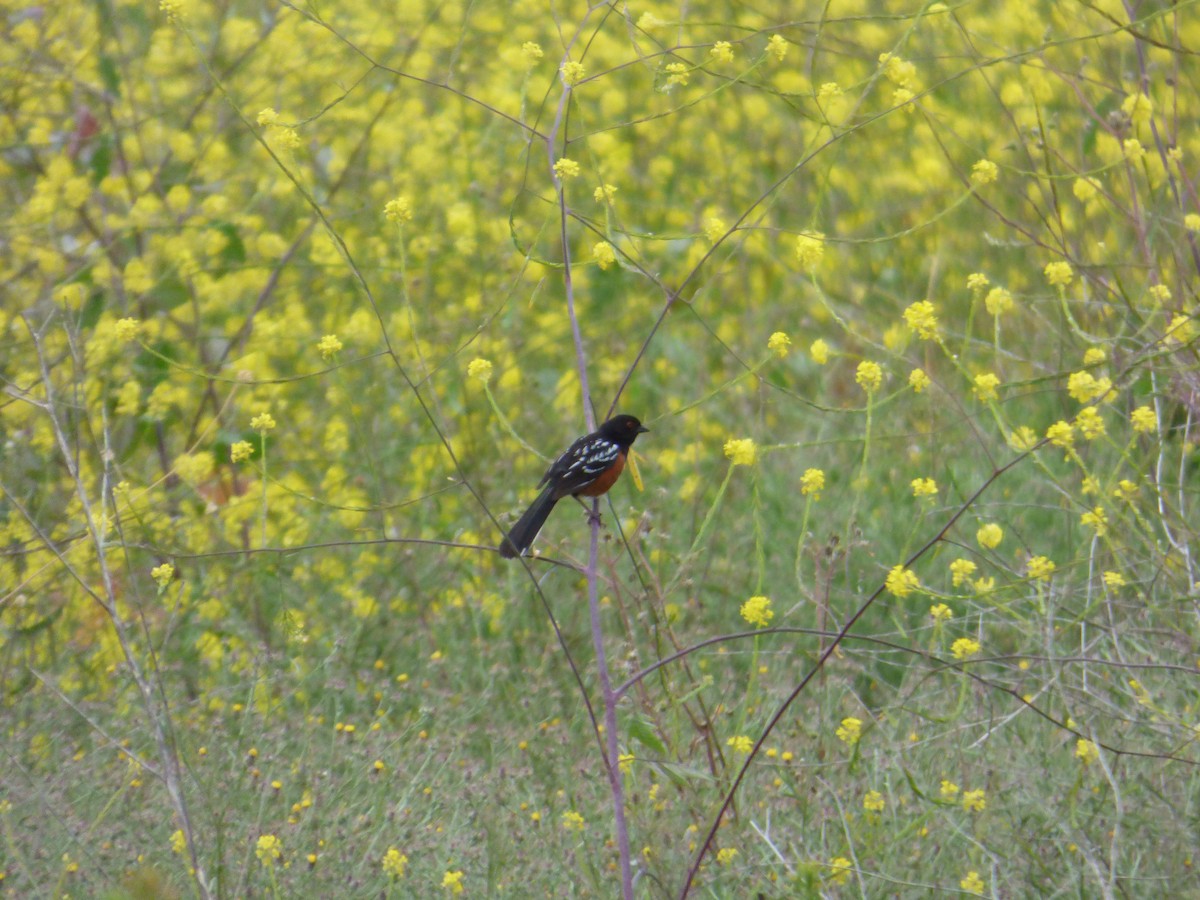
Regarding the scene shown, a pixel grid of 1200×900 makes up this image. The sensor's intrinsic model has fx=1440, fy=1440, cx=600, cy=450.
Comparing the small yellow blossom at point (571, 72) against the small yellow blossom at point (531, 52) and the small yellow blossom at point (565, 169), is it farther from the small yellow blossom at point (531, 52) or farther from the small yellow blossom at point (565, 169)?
the small yellow blossom at point (531, 52)

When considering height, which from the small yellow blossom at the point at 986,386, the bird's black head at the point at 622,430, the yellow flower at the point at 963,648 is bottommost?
the yellow flower at the point at 963,648

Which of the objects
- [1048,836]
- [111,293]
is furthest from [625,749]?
[111,293]

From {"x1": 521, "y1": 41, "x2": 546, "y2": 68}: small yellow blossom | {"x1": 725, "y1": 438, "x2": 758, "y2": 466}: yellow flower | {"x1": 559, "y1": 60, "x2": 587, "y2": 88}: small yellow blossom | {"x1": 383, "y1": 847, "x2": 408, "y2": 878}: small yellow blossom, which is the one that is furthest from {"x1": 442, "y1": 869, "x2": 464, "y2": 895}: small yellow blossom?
{"x1": 521, "y1": 41, "x2": 546, "y2": 68}: small yellow blossom

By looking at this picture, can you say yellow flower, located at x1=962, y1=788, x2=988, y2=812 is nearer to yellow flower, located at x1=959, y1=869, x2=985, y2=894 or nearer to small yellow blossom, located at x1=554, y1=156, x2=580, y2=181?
yellow flower, located at x1=959, y1=869, x2=985, y2=894

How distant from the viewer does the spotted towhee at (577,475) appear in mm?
3416

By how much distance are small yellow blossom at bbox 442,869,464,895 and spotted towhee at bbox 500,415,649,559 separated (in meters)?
0.73

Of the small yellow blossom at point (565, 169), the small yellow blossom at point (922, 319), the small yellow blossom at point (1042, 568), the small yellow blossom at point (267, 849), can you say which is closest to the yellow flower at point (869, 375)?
the small yellow blossom at point (922, 319)

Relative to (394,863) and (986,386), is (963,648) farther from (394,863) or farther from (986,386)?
(394,863)

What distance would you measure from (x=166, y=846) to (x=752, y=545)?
2.57 metres

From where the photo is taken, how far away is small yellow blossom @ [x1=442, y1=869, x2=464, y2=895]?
9.69ft

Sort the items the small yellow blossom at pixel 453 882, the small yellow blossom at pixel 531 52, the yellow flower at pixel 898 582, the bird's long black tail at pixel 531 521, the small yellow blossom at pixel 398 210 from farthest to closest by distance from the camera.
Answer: the bird's long black tail at pixel 531 521, the small yellow blossom at pixel 531 52, the small yellow blossom at pixel 398 210, the small yellow blossom at pixel 453 882, the yellow flower at pixel 898 582

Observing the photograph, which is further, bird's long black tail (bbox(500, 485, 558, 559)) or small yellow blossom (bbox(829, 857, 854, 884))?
bird's long black tail (bbox(500, 485, 558, 559))

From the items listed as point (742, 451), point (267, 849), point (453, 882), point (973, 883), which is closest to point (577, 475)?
point (742, 451)

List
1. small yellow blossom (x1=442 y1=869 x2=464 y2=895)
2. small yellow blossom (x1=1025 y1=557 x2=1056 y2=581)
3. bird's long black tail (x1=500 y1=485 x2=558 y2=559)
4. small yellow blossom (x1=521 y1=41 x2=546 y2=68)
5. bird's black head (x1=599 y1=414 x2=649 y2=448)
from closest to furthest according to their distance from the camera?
1. small yellow blossom (x1=1025 y1=557 x2=1056 y2=581)
2. small yellow blossom (x1=442 y1=869 x2=464 y2=895)
3. small yellow blossom (x1=521 y1=41 x2=546 y2=68)
4. bird's long black tail (x1=500 y1=485 x2=558 y2=559)
5. bird's black head (x1=599 y1=414 x2=649 y2=448)
